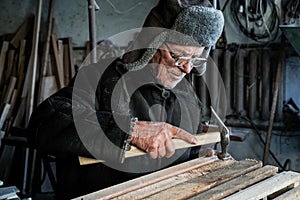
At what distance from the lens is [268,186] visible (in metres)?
1.16

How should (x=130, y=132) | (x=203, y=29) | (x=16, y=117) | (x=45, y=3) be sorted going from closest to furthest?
(x=130, y=132), (x=203, y=29), (x=16, y=117), (x=45, y=3)

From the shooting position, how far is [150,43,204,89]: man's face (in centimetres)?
149

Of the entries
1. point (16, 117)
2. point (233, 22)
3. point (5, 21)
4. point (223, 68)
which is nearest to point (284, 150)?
point (223, 68)

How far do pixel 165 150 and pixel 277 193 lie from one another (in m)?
0.37

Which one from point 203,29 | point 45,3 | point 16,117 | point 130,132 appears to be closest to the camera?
point 130,132

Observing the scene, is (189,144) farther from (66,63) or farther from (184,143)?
(66,63)

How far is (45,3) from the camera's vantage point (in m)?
4.18

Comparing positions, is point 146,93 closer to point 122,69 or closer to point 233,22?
point 122,69

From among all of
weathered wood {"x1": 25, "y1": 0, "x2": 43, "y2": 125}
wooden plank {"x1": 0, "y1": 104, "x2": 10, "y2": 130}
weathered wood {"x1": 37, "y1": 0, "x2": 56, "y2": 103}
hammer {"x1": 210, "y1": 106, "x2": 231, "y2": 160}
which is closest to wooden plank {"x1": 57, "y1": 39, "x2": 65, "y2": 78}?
weathered wood {"x1": 37, "y1": 0, "x2": 56, "y2": 103}

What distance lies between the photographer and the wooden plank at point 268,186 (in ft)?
3.51

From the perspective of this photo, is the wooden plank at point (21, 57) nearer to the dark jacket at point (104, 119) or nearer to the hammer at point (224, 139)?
the dark jacket at point (104, 119)

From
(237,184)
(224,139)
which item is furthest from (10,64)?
(237,184)

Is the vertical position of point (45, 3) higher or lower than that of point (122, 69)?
higher

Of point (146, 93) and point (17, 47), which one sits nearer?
point (146, 93)
